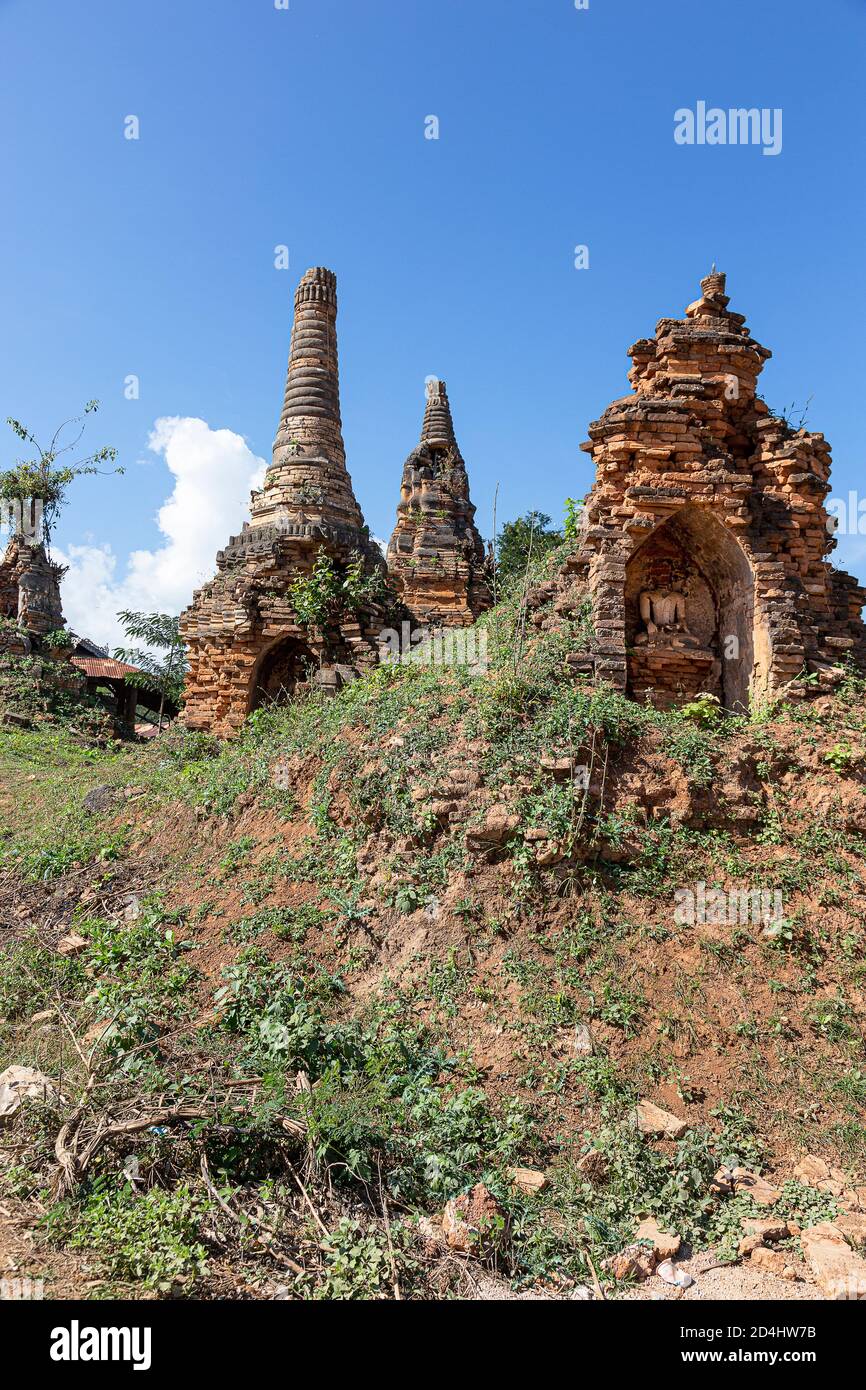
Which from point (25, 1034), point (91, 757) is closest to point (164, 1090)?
point (25, 1034)

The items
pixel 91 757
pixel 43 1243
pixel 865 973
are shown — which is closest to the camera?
pixel 43 1243

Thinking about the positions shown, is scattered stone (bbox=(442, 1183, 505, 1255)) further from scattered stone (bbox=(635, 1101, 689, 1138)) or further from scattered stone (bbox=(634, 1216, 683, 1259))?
scattered stone (bbox=(635, 1101, 689, 1138))

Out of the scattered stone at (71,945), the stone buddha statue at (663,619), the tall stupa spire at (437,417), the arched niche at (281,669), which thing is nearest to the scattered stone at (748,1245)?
the scattered stone at (71,945)

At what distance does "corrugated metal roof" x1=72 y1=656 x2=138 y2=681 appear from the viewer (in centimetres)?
2786

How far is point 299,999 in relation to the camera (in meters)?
6.11


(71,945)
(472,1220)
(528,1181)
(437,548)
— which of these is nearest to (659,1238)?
(528,1181)

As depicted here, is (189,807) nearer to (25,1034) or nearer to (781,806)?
(25,1034)

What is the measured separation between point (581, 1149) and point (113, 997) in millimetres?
3562

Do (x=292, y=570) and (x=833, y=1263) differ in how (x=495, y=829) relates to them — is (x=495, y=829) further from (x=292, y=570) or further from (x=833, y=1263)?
(x=292, y=570)

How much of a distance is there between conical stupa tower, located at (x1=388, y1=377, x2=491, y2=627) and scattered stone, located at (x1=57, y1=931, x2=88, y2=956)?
833 cm

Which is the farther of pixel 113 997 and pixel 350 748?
pixel 350 748

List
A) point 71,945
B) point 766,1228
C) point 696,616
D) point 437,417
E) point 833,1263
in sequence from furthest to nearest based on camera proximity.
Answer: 1. point 437,417
2. point 696,616
3. point 71,945
4. point 766,1228
5. point 833,1263

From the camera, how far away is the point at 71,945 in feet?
24.0

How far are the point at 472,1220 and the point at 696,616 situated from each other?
699 cm
